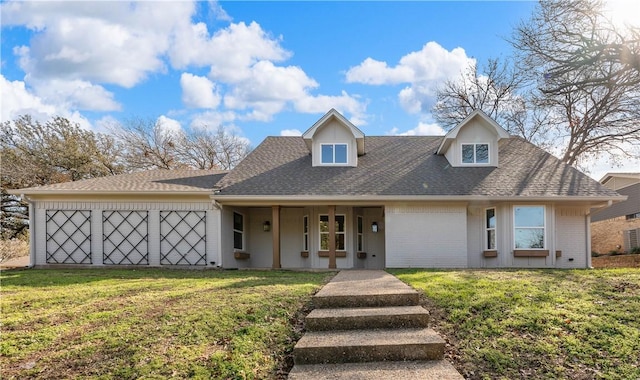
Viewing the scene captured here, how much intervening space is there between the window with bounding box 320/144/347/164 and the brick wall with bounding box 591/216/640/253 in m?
17.3

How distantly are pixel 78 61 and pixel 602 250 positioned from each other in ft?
90.5

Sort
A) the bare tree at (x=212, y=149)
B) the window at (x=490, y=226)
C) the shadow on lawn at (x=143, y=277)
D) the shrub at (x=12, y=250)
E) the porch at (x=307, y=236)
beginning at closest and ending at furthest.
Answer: the shadow on lawn at (x=143, y=277) < the window at (x=490, y=226) < the porch at (x=307, y=236) < the shrub at (x=12, y=250) < the bare tree at (x=212, y=149)

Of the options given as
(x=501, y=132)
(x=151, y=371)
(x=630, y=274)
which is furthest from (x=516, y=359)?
(x=501, y=132)

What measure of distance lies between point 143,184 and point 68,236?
2854 millimetres

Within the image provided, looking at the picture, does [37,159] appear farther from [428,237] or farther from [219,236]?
[428,237]

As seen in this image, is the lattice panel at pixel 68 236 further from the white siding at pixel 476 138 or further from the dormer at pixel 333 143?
the white siding at pixel 476 138

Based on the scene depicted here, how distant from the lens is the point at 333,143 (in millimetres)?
15180

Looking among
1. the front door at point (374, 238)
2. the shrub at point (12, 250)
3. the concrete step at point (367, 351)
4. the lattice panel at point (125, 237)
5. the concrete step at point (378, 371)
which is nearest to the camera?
the concrete step at point (378, 371)

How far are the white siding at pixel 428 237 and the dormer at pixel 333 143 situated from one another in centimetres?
304

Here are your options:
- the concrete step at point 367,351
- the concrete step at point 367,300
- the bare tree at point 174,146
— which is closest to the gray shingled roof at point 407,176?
the concrete step at point 367,300

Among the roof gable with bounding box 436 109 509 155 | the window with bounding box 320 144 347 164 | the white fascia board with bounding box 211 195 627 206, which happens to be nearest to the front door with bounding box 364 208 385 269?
the window with bounding box 320 144 347 164

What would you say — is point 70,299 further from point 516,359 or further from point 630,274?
point 630,274

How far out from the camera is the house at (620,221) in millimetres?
21812

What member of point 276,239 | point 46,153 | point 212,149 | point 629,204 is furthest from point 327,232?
point 212,149
